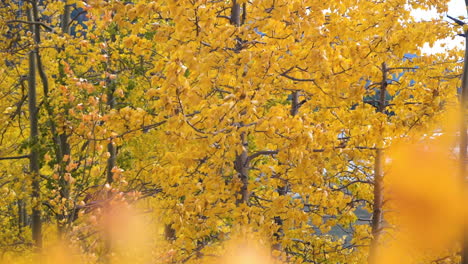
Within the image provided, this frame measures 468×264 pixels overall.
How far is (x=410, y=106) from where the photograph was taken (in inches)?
236

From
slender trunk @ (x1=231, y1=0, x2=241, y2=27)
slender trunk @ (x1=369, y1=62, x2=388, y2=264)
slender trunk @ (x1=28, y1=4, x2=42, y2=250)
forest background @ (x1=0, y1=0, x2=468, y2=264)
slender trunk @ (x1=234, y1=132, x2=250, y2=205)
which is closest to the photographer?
forest background @ (x1=0, y1=0, x2=468, y2=264)

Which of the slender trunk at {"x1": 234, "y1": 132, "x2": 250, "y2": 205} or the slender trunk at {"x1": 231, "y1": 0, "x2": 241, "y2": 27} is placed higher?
the slender trunk at {"x1": 231, "y1": 0, "x2": 241, "y2": 27}

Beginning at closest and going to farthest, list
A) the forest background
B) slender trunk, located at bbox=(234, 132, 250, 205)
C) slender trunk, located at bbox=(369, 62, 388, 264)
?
the forest background, slender trunk, located at bbox=(234, 132, 250, 205), slender trunk, located at bbox=(369, 62, 388, 264)

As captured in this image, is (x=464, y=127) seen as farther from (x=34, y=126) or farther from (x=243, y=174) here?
(x=34, y=126)

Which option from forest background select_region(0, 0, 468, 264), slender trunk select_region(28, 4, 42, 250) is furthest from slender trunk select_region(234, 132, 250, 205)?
slender trunk select_region(28, 4, 42, 250)

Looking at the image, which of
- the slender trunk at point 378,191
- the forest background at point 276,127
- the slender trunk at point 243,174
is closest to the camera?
the forest background at point 276,127

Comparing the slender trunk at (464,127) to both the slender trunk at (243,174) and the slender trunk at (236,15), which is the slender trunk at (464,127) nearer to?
the slender trunk at (243,174)

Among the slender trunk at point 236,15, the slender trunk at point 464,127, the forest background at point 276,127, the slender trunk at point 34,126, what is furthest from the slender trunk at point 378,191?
the slender trunk at point 34,126

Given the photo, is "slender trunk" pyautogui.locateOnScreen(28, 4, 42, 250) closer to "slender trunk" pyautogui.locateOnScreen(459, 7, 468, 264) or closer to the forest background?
the forest background

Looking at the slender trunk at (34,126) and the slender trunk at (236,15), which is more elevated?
the slender trunk at (236,15)

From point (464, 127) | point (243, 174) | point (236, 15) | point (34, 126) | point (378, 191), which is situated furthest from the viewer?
point (34, 126)

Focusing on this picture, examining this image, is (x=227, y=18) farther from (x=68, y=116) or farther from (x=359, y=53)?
(x=68, y=116)

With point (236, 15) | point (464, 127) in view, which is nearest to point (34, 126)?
point (236, 15)

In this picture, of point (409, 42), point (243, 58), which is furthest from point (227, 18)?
point (409, 42)
